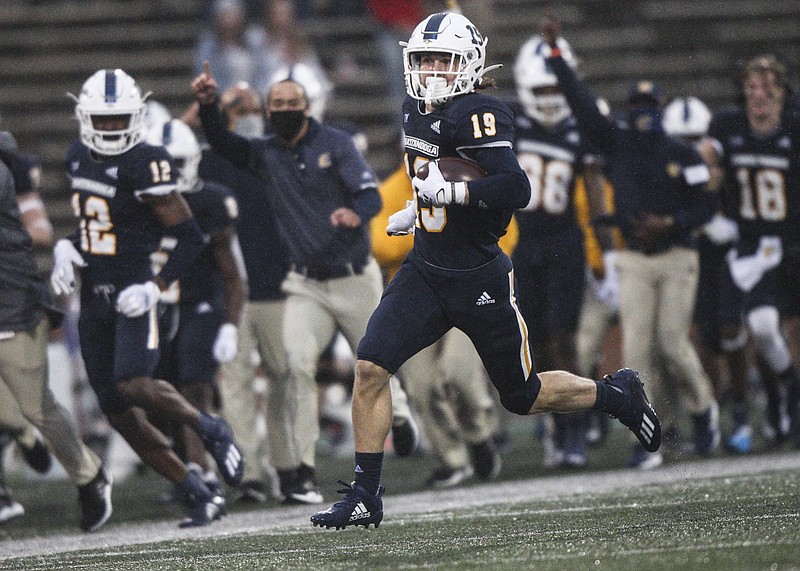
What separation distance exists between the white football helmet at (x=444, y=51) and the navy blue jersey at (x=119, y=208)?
1.46 meters

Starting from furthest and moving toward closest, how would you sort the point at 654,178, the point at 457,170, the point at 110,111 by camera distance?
the point at 654,178
the point at 110,111
the point at 457,170

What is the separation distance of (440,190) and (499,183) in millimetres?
200

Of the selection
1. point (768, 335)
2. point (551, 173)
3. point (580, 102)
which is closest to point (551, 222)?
point (551, 173)

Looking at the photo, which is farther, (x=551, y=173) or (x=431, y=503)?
(x=551, y=173)

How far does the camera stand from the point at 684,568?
410cm

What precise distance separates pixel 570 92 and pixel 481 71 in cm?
252

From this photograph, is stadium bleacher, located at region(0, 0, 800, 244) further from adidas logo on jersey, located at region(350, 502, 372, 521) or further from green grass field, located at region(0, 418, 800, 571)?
adidas logo on jersey, located at region(350, 502, 372, 521)

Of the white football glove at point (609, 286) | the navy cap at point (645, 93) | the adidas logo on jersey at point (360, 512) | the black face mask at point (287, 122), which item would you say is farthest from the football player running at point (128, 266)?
the white football glove at point (609, 286)

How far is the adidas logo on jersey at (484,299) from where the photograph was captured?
16.7 ft

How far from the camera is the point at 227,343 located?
6996 millimetres

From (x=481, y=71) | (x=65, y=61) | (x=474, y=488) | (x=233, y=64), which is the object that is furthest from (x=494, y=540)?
(x=65, y=61)

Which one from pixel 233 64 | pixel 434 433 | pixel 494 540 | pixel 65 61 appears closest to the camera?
pixel 494 540

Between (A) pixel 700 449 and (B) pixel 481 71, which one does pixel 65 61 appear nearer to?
(A) pixel 700 449

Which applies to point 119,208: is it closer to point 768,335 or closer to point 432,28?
point 432,28
